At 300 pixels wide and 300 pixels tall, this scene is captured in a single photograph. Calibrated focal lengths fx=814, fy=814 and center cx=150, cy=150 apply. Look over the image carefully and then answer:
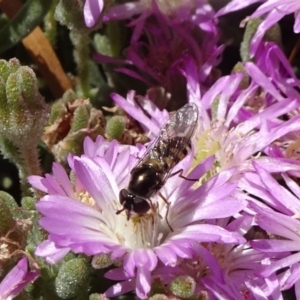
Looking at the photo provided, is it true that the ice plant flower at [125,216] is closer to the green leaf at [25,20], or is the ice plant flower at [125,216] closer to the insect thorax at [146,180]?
the insect thorax at [146,180]

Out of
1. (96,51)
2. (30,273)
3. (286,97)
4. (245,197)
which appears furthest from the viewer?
(96,51)

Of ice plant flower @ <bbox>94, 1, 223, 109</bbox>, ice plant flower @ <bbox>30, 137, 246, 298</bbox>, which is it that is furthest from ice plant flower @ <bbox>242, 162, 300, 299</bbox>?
ice plant flower @ <bbox>94, 1, 223, 109</bbox>

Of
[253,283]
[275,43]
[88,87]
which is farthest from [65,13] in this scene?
[253,283]

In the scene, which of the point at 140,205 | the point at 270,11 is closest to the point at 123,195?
the point at 140,205

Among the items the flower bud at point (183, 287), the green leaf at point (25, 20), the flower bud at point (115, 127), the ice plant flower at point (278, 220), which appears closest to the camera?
the flower bud at point (183, 287)

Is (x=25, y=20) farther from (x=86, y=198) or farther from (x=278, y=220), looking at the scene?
(x=278, y=220)

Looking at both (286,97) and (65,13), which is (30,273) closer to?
(65,13)

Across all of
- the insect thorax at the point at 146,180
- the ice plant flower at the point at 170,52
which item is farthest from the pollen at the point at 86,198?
the ice plant flower at the point at 170,52
